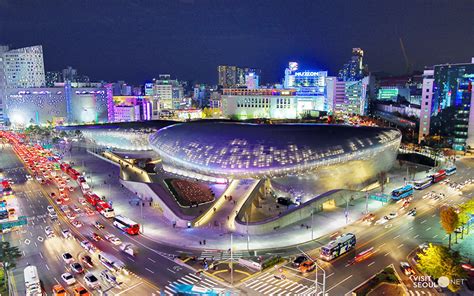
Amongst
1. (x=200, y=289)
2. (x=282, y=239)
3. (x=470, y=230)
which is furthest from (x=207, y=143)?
(x=470, y=230)

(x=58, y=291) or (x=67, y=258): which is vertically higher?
(x=58, y=291)

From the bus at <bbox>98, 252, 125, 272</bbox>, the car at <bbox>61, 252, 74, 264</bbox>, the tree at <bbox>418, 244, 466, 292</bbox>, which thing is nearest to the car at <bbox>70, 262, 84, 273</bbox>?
the car at <bbox>61, 252, 74, 264</bbox>

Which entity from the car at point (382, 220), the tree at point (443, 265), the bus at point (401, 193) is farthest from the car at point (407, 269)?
the bus at point (401, 193)

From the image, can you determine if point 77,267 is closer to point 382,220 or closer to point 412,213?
point 382,220

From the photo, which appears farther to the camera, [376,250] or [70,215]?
[70,215]

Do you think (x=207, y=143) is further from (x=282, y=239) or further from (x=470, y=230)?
(x=470, y=230)

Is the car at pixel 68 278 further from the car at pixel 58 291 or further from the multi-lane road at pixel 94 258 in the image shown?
the car at pixel 58 291

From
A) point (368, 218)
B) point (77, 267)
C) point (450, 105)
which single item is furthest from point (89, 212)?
point (450, 105)
